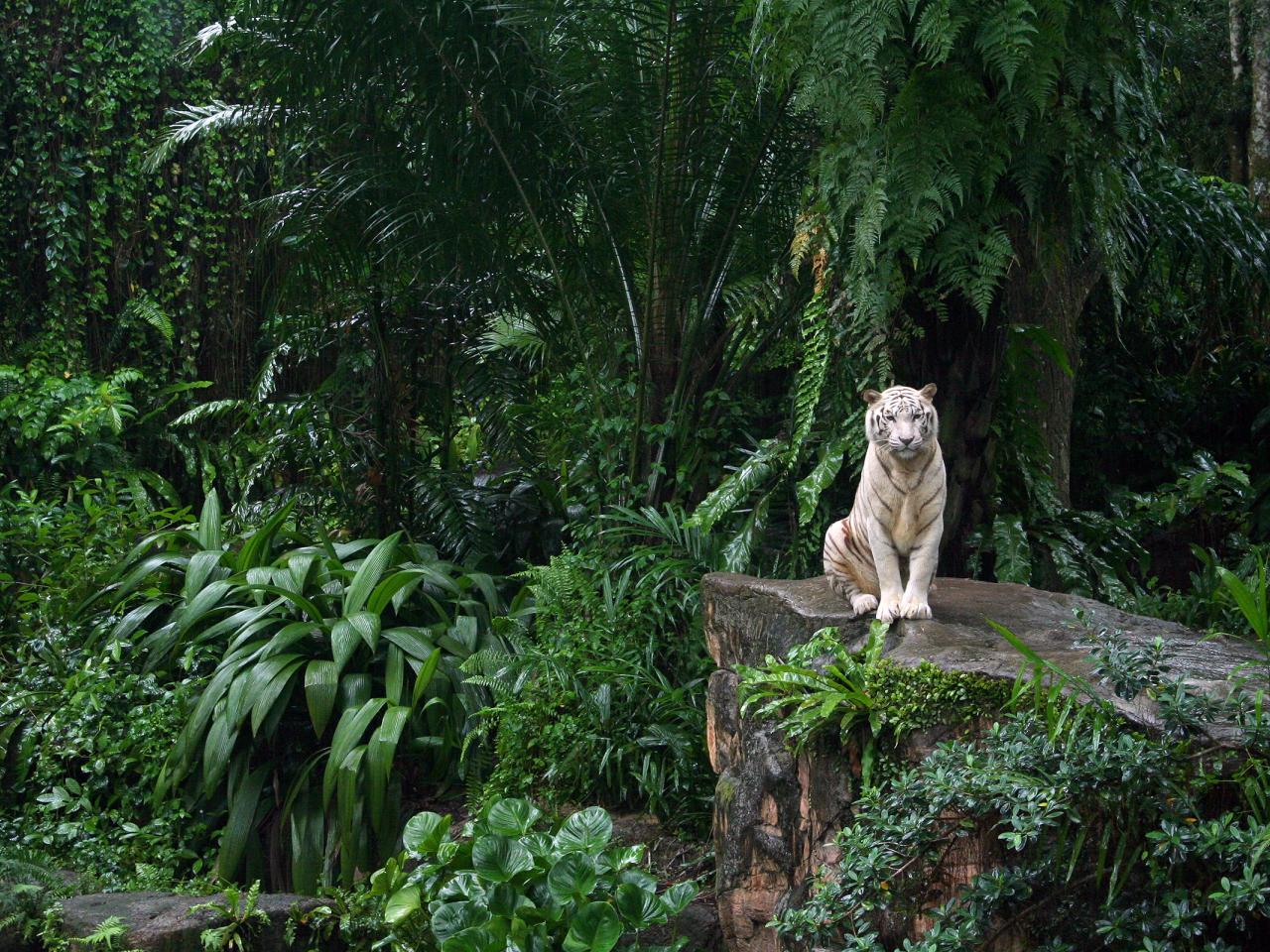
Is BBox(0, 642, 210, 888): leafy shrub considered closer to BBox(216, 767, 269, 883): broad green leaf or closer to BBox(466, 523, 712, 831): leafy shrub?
BBox(216, 767, 269, 883): broad green leaf

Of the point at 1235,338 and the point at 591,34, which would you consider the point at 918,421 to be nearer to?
the point at 591,34

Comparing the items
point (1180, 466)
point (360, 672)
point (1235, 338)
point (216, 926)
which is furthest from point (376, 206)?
point (1235, 338)

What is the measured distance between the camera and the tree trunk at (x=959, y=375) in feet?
16.3

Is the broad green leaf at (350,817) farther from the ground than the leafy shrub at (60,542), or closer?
closer

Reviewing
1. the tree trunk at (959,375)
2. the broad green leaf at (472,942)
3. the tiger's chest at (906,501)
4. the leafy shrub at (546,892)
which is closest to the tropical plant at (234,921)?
the leafy shrub at (546,892)

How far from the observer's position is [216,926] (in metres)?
4.43

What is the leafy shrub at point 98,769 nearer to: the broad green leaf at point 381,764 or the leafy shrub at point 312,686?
the leafy shrub at point 312,686

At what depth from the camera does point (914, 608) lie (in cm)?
375

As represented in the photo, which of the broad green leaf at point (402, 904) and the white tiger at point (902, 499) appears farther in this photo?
the broad green leaf at point (402, 904)

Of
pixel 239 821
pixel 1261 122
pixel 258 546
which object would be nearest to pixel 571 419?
pixel 258 546

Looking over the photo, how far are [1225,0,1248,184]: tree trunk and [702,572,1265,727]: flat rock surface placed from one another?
7.51 metres

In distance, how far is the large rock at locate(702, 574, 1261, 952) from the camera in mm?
3484

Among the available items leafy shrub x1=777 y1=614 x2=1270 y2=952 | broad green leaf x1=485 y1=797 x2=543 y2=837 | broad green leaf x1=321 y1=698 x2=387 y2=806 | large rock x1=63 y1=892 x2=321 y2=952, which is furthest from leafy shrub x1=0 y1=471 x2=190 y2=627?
leafy shrub x1=777 y1=614 x2=1270 y2=952

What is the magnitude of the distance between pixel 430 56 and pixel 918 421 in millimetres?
3733
